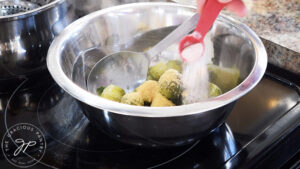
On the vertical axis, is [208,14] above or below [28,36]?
above

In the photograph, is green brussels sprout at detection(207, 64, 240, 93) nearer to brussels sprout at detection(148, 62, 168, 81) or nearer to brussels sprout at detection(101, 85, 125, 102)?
brussels sprout at detection(148, 62, 168, 81)

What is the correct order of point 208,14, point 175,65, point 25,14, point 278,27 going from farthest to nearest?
point 278,27 → point 175,65 → point 25,14 → point 208,14

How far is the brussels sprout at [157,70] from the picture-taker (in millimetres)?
842

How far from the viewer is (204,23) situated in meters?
0.66

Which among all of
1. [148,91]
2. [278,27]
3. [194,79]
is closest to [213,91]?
[194,79]

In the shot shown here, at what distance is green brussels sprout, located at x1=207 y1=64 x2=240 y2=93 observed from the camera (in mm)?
782

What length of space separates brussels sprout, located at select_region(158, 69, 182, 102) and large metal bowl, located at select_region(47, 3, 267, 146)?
0.13 meters

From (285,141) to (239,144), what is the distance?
0.10m

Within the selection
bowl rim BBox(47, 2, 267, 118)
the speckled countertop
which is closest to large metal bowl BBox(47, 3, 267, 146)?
bowl rim BBox(47, 2, 267, 118)

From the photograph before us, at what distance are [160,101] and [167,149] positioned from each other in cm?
11

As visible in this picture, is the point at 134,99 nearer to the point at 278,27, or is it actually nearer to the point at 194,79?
the point at 194,79

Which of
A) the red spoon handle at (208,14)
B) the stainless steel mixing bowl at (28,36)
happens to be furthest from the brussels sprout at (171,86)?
the stainless steel mixing bowl at (28,36)

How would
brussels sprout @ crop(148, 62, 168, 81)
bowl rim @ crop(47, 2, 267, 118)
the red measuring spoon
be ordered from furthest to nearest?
brussels sprout @ crop(148, 62, 168, 81) < the red measuring spoon < bowl rim @ crop(47, 2, 267, 118)

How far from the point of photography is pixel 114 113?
0.54 metres
